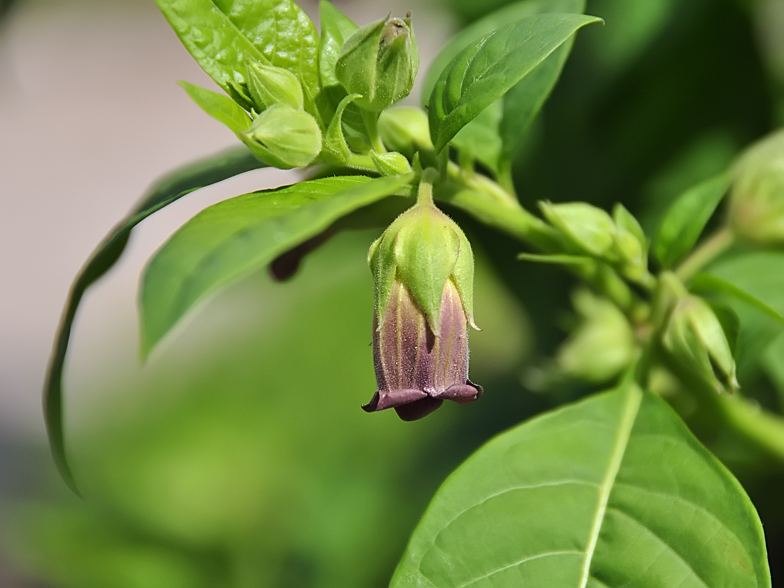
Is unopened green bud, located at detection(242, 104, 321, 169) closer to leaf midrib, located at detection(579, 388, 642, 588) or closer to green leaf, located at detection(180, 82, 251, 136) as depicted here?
green leaf, located at detection(180, 82, 251, 136)

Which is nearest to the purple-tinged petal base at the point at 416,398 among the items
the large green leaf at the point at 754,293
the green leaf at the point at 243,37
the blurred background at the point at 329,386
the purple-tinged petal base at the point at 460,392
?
the purple-tinged petal base at the point at 460,392

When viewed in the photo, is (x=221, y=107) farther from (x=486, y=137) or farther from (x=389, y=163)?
(x=486, y=137)

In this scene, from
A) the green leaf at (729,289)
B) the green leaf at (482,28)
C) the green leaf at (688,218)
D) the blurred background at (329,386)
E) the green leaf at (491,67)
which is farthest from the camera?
the blurred background at (329,386)

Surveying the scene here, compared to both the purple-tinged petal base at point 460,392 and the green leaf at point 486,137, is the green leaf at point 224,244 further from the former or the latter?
the green leaf at point 486,137

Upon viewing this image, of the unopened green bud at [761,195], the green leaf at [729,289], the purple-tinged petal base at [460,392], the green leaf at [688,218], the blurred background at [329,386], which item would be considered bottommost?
the blurred background at [329,386]

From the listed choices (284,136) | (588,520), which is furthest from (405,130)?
(588,520)

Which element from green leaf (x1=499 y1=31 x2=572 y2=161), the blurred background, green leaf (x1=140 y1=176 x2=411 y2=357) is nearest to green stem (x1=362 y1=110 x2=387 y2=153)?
green leaf (x1=140 y1=176 x2=411 y2=357)

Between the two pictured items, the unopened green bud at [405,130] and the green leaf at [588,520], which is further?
the unopened green bud at [405,130]
